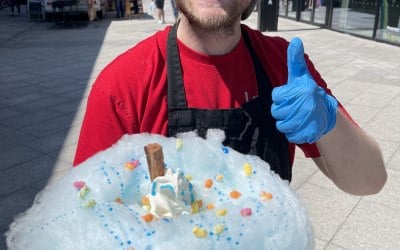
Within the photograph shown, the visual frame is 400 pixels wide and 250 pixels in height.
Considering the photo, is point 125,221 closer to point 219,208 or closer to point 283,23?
point 219,208

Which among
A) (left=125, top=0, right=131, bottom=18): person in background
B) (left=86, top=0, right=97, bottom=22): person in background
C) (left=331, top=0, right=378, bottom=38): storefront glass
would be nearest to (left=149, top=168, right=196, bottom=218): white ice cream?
(left=331, top=0, right=378, bottom=38): storefront glass

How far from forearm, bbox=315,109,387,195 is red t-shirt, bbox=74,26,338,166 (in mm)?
96

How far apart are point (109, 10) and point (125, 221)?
65.7ft

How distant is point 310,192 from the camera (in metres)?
3.68

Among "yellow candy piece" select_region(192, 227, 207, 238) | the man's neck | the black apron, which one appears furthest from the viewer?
the man's neck

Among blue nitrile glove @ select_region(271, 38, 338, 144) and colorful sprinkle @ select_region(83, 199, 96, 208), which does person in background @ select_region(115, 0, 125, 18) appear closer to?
blue nitrile glove @ select_region(271, 38, 338, 144)

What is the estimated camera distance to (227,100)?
56.9 inches

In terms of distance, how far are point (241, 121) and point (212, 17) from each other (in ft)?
1.17

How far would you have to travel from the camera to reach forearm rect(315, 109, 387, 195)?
1402mm

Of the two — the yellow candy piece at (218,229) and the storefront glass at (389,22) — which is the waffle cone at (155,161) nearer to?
the yellow candy piece at (218,229)

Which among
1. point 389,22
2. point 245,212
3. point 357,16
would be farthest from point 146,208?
point 357,16

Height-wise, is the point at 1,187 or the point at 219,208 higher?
the point at 219,208

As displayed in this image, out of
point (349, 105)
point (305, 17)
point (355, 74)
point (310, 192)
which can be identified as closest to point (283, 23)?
point (305, 17)

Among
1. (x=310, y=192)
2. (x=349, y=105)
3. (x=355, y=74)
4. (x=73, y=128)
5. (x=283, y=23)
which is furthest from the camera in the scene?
(x=283, y=23)
